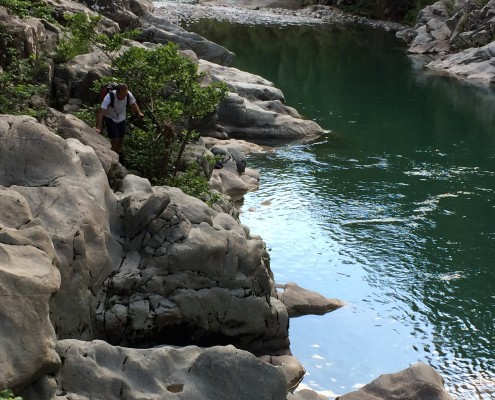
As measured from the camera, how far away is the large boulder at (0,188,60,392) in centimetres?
859

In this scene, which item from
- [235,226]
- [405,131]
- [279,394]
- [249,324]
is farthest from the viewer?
[405,131]

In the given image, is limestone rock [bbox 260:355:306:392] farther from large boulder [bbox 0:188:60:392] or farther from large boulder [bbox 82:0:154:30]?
large boulder [bbox 82:0:154:30]

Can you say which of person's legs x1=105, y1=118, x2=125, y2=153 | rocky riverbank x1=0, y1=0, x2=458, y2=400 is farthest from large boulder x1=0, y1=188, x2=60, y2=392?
person's legs x1=105, y1=118, x2=125, y2=153

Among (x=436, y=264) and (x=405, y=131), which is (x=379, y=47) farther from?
(x=436, y=264)

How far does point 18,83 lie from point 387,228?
10.5 meters

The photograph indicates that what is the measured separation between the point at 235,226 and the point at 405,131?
20.2 meters

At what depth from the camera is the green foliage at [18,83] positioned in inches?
676

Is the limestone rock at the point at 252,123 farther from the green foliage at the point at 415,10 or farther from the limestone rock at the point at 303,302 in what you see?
the green foliage at the point at 415,10

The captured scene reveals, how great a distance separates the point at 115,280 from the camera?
1325 cm

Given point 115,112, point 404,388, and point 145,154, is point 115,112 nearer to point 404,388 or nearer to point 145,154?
point 145,154

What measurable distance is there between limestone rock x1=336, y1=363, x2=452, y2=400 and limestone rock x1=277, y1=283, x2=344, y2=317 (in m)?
3.49

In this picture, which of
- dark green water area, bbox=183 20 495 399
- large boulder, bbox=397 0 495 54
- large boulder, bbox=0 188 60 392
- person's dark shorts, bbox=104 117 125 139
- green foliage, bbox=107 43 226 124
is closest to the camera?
large boulder, bbox=0 188 60 392

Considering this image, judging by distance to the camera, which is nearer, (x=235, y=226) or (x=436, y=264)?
(x=235, y=226)

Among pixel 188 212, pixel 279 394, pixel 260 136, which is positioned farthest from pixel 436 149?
pixel 279 394
